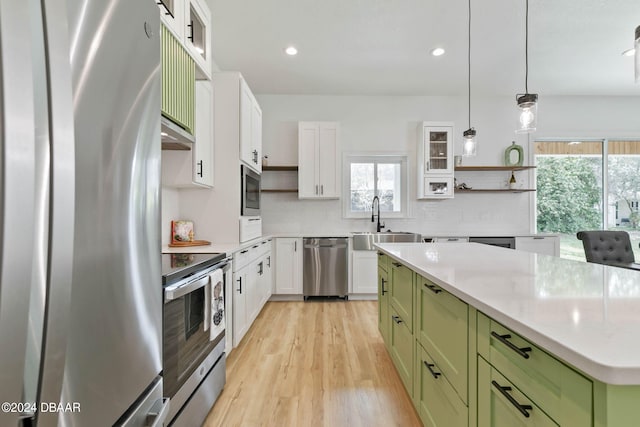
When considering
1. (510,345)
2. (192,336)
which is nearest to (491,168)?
(510,345)

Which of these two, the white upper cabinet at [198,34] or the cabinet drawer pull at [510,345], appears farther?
the white upper cabinet at [198,34]

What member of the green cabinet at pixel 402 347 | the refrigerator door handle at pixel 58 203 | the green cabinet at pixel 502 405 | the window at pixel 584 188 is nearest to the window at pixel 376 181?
the window at pixel 584 188

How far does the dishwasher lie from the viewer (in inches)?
159

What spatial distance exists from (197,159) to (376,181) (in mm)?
2951

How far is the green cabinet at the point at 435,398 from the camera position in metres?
1.12

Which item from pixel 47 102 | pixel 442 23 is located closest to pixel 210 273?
pixel 47 102

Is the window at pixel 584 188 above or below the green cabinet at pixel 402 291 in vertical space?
above

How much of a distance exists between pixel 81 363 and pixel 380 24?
325 centimetres

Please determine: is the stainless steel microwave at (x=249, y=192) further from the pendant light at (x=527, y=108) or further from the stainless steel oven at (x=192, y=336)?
the pendant light at (x=527, y=108)

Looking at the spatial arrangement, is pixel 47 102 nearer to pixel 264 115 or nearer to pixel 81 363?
Answer: pixel 81 363

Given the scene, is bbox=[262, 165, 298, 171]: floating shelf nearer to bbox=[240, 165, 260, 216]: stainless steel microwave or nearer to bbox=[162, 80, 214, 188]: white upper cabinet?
bbox=[240, 165, 260, 216]: stainless steel microwave

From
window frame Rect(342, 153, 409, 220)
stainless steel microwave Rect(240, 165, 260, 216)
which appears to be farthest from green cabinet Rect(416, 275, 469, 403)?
window frame Rect(342, 153, 409, 220)

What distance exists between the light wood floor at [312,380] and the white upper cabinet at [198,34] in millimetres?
2260

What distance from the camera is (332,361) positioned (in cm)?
233
